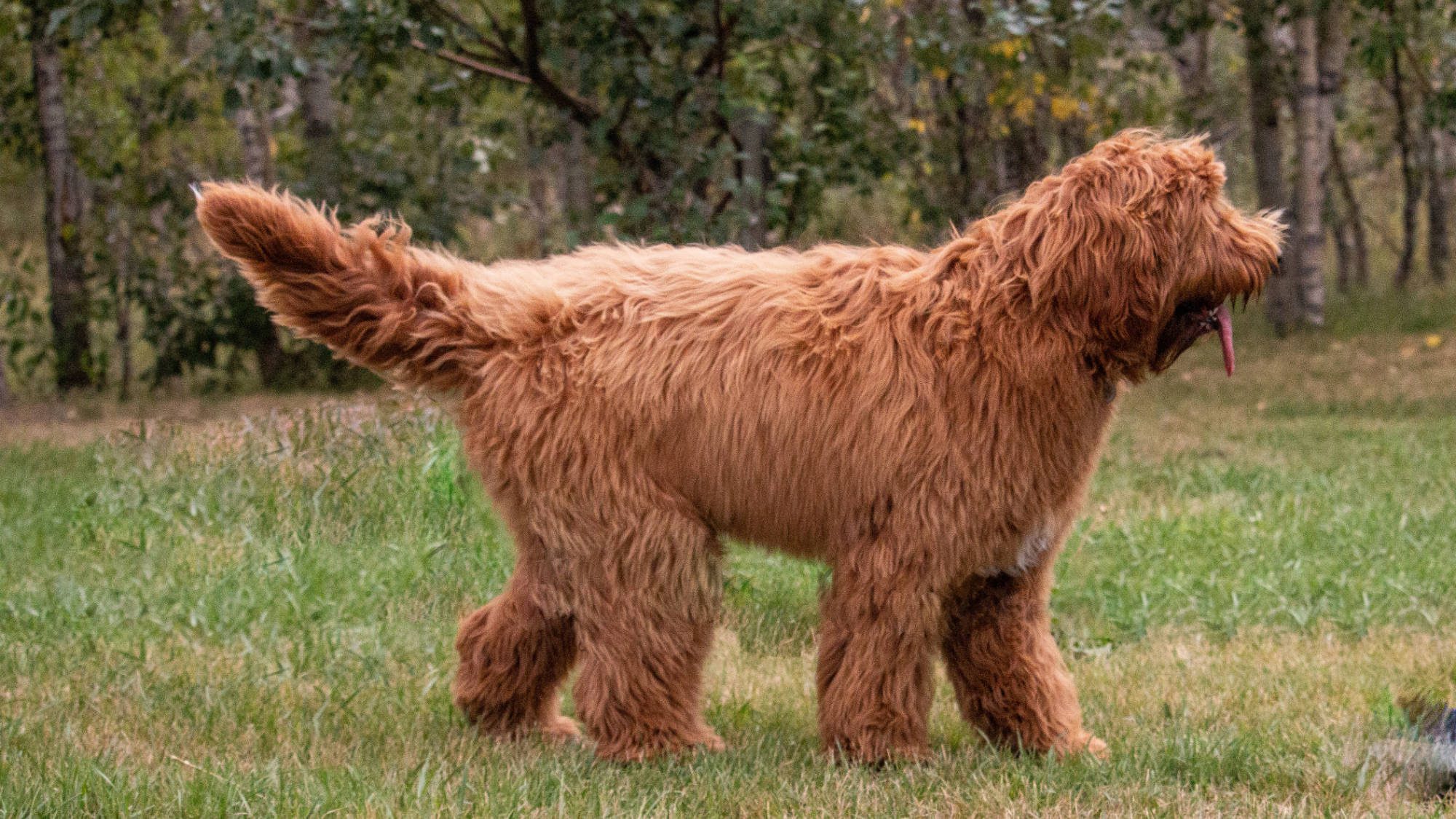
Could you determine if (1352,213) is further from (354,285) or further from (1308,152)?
(354,285)

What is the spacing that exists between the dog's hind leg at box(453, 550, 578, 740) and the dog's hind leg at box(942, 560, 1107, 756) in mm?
1082

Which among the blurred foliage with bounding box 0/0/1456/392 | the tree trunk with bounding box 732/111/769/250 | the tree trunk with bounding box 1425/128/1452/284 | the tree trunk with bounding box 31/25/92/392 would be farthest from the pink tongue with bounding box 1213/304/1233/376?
the tree trunk with bounding box 1425/128/1452/284

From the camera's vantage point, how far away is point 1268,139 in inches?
574

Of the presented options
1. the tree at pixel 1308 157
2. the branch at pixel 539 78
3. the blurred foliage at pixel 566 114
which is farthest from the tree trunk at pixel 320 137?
the tree at pixel 1308 157

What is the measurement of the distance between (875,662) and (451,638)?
1.99 metres

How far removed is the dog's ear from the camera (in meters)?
3.91

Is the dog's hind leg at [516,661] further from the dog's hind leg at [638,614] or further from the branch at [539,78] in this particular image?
the branch at [539,78]

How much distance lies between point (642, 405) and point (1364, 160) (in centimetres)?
2161

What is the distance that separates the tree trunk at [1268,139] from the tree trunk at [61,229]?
31.6 ft

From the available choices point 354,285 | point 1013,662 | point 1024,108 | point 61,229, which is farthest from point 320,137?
point 1013,662

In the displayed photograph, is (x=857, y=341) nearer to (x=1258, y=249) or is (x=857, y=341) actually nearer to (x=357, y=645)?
(x=1258, y=249)

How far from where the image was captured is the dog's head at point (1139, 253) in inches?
154

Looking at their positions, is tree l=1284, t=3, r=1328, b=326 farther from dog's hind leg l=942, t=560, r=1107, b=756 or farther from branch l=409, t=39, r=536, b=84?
dog's hind leg l=942, t=560, r=1107, b=756

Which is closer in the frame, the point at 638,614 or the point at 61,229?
the point at 638,614
